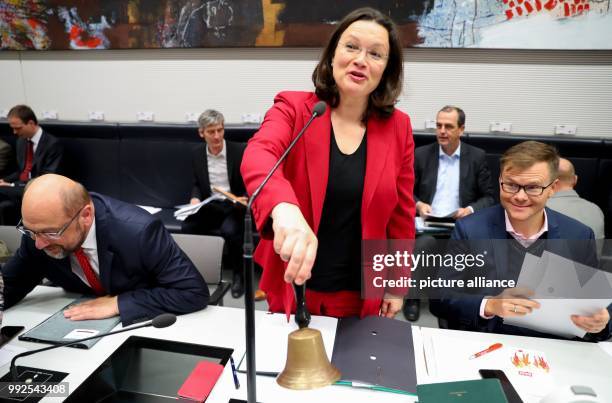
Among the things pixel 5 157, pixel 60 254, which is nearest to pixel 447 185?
pixel 60 254

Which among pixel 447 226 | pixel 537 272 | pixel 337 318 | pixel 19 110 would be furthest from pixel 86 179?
pixel 537 272

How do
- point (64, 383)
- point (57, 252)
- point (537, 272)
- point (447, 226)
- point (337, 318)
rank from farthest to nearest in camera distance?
1. point (447, 226)
2. point (57, 252)
3. point (337, 318)
4. point (537, 272)
5. point (64, 383)

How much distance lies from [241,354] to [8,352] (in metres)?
0.76

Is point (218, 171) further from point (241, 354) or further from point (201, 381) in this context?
point (201, 381)

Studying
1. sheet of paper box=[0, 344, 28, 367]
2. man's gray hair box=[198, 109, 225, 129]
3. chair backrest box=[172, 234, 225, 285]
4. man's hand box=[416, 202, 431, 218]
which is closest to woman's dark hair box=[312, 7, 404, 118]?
chair backrest box=[172, 234, 225, 285]

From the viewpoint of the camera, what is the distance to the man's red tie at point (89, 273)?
A: 1.66 metres

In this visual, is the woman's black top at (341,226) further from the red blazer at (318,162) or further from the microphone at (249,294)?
the microphone at (249,294)

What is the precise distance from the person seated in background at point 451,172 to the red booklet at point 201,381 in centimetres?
241

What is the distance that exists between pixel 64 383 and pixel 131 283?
0.50 metres

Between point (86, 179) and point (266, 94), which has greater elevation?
point (266, 94)

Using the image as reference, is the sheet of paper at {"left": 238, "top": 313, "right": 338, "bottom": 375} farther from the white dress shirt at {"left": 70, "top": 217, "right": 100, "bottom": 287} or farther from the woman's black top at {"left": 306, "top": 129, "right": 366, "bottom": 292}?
the white dress shirt at {"left": 70, "top": 217, "right": 100, "bottom": 287}

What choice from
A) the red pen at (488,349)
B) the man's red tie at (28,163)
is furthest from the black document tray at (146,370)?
the man's red tie at (28,163)

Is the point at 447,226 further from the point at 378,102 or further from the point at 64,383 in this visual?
the point at 64,383

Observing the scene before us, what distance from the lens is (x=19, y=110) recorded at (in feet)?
13.9
